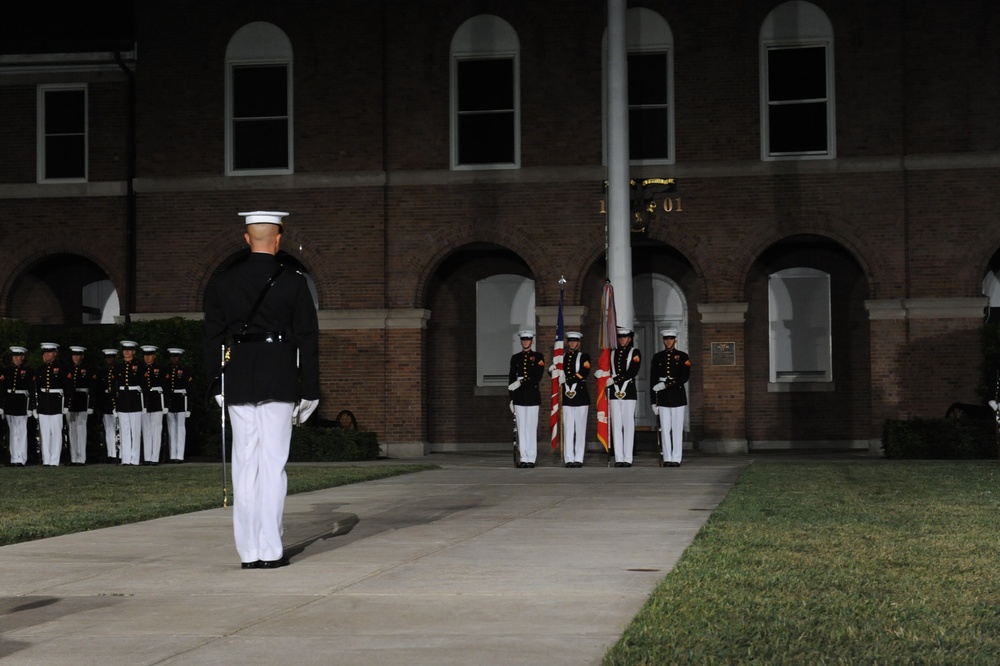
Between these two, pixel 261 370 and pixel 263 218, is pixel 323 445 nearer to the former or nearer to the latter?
pixel 263 218

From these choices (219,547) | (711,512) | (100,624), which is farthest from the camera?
(711,512)

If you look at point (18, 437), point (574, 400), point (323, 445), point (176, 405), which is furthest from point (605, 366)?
point (18, 437)

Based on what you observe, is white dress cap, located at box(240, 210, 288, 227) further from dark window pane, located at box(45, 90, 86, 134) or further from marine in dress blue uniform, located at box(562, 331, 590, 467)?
dark window pane, located at box(45, 90, 86, 134)

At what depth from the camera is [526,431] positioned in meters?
22.5

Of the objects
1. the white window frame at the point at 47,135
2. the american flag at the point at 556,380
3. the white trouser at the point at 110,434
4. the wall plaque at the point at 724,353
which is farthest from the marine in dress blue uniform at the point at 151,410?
the wall plaque at the point at 724,353

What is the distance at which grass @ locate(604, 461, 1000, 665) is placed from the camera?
5730 mm

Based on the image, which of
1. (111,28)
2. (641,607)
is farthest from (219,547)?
(111,28)

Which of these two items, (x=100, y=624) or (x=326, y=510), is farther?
(x=326, y=510)

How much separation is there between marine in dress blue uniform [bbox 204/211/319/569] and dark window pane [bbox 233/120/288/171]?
19927 millimetres

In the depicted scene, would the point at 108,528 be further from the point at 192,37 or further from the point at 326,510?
the point at 192,37

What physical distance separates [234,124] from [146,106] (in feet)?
5.75

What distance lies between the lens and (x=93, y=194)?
29.1m

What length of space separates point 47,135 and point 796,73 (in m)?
14.8

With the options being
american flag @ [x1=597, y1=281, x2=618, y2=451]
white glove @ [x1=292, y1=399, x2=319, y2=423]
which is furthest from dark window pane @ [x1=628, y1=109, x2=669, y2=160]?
white glove @ [x1=292, y1=399, x2=319, y2=423]
